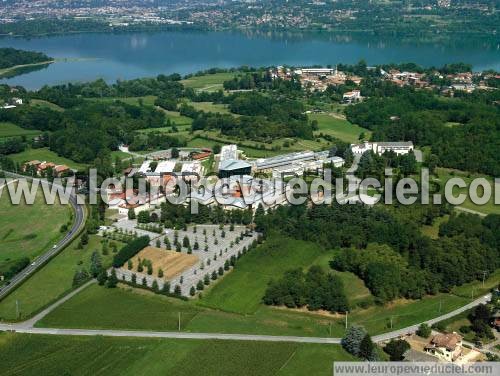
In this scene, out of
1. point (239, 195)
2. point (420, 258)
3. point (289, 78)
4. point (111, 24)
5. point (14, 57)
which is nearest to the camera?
point (420, 258)

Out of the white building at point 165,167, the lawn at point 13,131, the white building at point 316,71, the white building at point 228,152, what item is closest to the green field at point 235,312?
the white building at point 165,167

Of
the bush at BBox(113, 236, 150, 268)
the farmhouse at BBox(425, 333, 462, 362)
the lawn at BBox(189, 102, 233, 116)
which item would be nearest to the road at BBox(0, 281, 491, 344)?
the farmhouse at BBox(425, 333, 462, 362)

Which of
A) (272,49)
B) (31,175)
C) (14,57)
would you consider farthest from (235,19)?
(31,175)

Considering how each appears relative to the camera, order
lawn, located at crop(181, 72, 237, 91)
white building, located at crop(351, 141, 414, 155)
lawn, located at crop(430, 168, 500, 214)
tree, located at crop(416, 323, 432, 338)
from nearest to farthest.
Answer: tree, located at crop(416, 323, 432, 338)
lawn, located at crop(430, 168, 500, 214)
white building, located at crop(351, 141, 414, 155)
lawn, located at crop(181, 72, 237, 91)

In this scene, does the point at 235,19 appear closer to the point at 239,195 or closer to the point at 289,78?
the point at 289,78

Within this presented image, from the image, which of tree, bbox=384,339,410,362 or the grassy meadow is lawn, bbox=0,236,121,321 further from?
tree, bbox=384,339,410,362

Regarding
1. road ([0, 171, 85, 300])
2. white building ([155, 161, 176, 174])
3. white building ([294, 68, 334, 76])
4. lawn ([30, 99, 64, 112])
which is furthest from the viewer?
white building ([294, 68, 334, 76])

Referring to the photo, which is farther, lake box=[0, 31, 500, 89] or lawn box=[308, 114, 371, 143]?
lake box=[0, 31, 500, 89]
